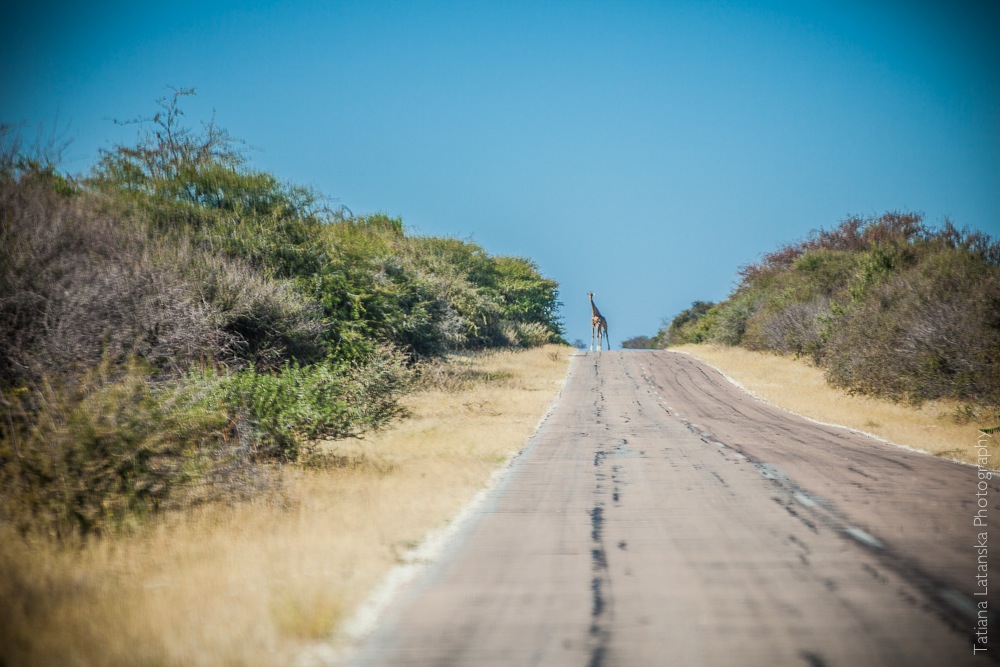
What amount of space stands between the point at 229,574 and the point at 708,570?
3.94 m

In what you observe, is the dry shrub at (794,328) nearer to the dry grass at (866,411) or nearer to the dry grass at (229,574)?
the dry grass at (866,411)

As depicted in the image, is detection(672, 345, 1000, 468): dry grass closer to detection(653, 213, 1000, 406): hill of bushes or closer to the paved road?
detection(653, 213, 1000, 406): hill of bushes

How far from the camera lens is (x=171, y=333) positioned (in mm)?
10758

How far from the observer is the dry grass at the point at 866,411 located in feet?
48.1

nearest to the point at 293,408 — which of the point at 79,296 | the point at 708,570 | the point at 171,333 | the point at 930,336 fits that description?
the point at 171,333

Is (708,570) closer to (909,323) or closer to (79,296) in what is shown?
(79,296)

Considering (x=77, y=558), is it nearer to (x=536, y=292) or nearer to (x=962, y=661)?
(x=962, y=661)

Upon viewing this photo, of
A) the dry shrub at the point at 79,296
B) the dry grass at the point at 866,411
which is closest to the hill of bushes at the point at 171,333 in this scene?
the dry shrub at the point at 79,296

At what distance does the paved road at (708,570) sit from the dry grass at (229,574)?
0.61 meters

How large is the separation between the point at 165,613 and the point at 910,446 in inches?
581

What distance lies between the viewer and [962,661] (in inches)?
153

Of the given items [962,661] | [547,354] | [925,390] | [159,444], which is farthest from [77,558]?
[547,354]

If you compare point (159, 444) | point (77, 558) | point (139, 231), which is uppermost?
point (139, 231)

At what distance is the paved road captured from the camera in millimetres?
4137
